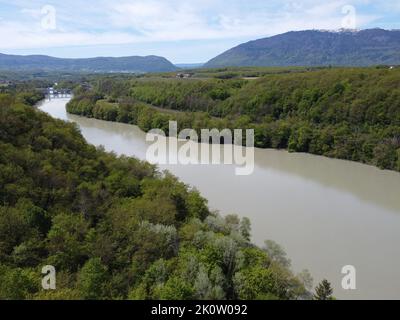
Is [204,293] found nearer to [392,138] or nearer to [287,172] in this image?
[287,172]

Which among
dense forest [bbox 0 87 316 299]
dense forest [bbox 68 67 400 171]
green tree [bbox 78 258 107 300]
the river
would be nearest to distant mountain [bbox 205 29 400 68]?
dense forest [bbox 68 67 400 171]

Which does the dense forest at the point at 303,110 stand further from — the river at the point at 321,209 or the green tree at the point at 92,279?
the green tree at the point at 92,279

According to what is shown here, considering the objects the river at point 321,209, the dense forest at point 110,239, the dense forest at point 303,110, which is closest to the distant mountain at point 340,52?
the dense forest at point 303,110

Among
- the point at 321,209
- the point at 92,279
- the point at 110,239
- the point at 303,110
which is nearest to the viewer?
the point at 92,279

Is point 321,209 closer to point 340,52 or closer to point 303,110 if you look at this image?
point 303,110

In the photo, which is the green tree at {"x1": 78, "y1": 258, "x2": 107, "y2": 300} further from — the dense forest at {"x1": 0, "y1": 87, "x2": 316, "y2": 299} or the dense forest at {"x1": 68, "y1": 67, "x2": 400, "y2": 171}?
the dense forest at {"x1": 68, "y1": 67, "x2": 400, "y2": 171}

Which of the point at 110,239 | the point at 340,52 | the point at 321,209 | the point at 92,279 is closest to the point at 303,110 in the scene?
the point at 321,209
